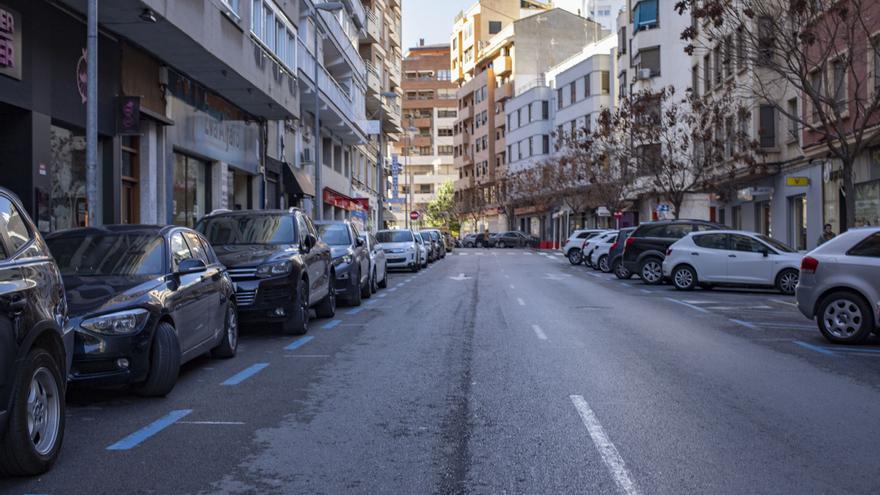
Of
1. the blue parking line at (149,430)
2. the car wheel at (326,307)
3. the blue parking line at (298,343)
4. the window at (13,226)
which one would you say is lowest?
the blue parking line at (149,430)

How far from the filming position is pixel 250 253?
12.4m

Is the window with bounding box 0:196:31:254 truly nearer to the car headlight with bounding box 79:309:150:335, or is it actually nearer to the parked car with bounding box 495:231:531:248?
the car headlight with bounding box 79:309:150:335

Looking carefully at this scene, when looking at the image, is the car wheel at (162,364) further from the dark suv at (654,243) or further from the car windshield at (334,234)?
the dark suv at (654,243)

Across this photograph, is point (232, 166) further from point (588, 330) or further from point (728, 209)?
point (728, 209)

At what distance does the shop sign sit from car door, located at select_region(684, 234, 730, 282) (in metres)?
15.9

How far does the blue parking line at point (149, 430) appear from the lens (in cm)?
612

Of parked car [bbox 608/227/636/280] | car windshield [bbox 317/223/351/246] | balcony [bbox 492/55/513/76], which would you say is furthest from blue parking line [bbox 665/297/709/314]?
balcony [bbox 492/55/513/76]

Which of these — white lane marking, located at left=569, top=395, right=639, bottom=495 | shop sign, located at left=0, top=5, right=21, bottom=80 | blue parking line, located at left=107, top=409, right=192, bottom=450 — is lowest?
white lane marking, located at left=569, top=395, right=639, bottom=495

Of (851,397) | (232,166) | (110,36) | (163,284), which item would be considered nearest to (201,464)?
(163,284)

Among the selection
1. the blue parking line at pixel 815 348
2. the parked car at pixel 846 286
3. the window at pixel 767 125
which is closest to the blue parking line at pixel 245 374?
the blue parking line at pixel 815 348

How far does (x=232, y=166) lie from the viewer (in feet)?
86.3

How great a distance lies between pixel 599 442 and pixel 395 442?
141 cm

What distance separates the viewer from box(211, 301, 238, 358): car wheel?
1013cm

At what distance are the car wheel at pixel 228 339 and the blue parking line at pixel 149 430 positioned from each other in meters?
2.83
